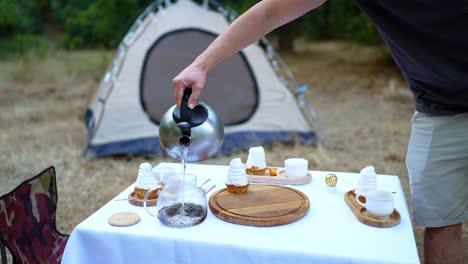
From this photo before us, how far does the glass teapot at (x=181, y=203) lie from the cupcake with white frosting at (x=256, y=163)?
0.39 meters

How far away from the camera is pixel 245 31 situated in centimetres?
136

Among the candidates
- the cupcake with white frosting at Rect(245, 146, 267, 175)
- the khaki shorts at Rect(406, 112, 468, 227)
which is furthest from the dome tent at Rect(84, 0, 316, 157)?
the khaki shorts at Rect(406, 112, 468, 227)

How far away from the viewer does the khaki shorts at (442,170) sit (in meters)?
1.48

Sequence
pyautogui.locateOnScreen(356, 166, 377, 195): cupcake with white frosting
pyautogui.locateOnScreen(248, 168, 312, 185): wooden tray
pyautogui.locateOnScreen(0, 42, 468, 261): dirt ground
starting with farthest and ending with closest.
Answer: pyautogui.locateOnScreen(0, 42, 468, 261): dirt ground
pyautogui.locateOnScreen(248, 168, 312, 185): wooden tray
pyautogui.locateOnScreen(356, 166, 377, 195): cupcake with white frosting

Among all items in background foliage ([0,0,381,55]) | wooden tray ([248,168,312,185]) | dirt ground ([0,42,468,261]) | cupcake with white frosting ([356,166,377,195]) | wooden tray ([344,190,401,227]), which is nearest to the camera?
wooden tray ([344,190,401,227])

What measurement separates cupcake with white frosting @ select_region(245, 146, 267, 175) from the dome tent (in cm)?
192

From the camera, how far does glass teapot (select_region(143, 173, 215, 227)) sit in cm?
129

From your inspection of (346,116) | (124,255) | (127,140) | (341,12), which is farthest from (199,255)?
(341,12)

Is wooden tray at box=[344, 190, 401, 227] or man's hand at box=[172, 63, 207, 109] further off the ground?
man's hand at box=[172, 63, 207, 109]

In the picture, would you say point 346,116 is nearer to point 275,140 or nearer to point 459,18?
point 275,140

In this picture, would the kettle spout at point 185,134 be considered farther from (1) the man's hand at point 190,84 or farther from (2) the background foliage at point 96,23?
(2) the background foliage at point 96,23

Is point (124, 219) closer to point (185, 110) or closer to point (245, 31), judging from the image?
point (185, 110)

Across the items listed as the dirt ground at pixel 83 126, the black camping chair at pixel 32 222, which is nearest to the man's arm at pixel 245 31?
the black camping chair at pixel 32 222

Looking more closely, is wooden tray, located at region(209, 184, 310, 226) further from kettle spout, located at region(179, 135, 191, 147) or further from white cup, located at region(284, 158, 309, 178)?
Answer: kettle spout, located at region(179, 135, 191, 147)
